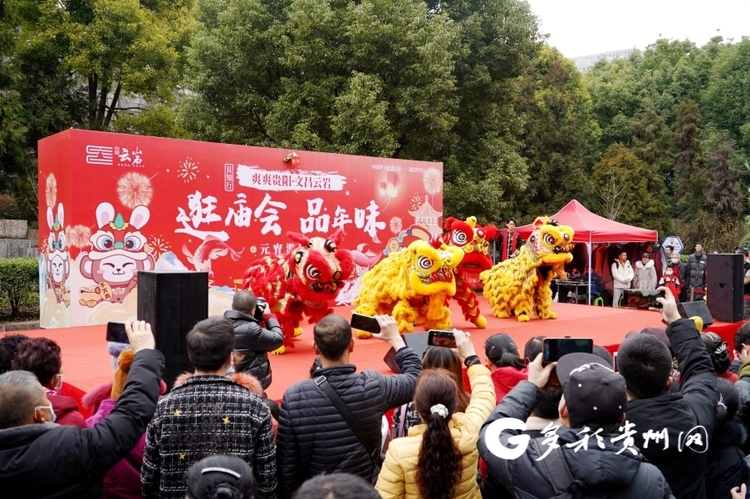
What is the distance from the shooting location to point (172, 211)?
8133mm

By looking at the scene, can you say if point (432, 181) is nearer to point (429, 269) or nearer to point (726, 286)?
point (429, 269)

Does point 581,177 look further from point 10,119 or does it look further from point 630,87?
point 10,119

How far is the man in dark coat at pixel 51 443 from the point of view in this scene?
1.70 m

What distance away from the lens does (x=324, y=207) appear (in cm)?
971

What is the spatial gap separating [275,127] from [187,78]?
2.85 meters

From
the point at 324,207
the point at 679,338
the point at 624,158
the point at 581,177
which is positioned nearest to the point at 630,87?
the point at 624,158

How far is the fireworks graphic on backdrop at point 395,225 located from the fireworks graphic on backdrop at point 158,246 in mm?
3957

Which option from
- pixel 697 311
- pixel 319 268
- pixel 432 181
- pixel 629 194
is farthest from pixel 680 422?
pixel 629 194

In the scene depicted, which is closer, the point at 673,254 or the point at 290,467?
the point at 290,467

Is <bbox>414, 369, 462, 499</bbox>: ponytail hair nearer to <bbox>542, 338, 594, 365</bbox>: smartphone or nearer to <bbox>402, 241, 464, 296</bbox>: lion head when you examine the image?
<bbox>542, 338, 594, 365</bbox>: smartphone

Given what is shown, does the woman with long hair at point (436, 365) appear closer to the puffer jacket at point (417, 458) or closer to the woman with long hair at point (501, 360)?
the woman with long hair at point (501, 360)

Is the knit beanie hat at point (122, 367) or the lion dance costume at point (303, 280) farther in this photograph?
the lion dance costume at point (303, 280)

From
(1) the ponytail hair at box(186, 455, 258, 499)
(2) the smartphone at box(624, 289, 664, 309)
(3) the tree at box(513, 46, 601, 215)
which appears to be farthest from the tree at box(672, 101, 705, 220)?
(1) the ponytail hair at box(186, 455, 258, 499)

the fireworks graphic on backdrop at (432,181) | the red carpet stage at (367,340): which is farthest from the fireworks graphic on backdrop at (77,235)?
the fireworks graphic on backdrop at (432,181)
